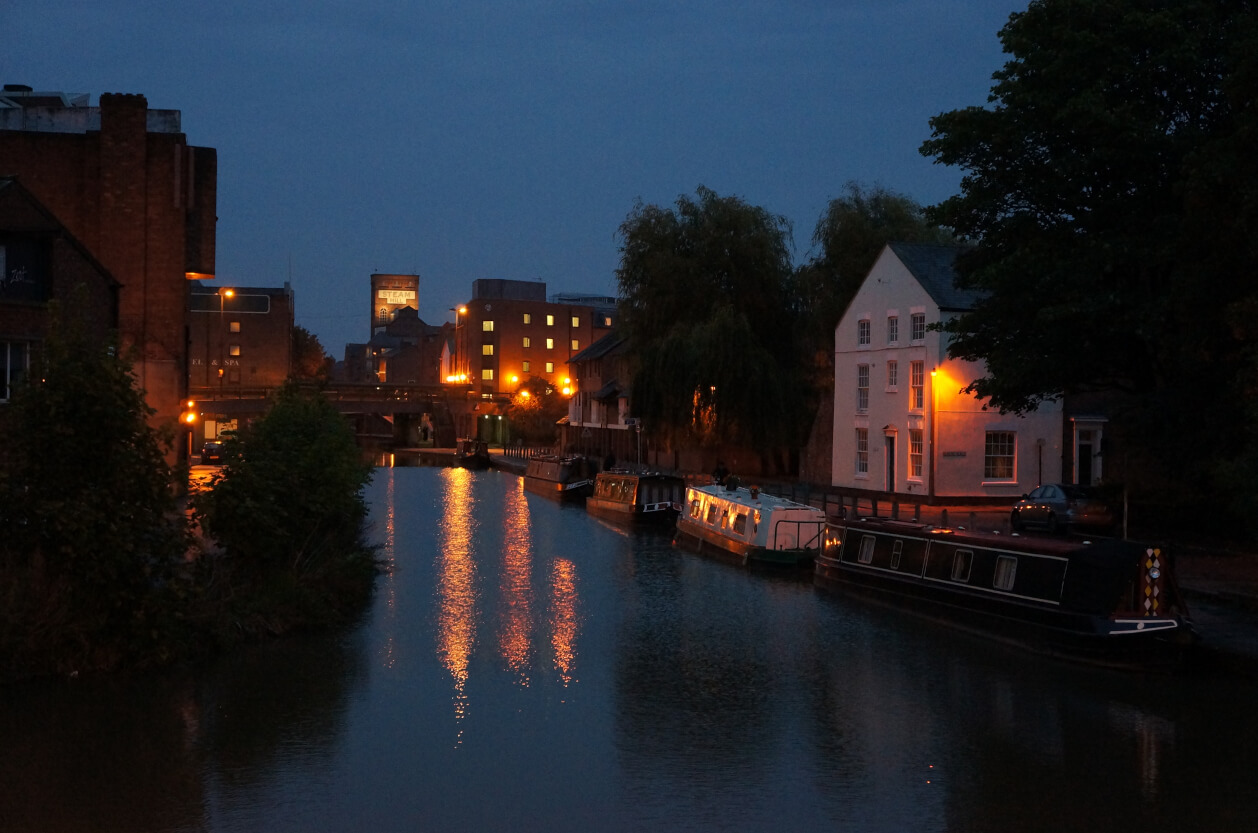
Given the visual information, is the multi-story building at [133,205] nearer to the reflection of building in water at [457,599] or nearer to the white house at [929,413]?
the reflection of building in water at [457,599]

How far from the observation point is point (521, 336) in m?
118

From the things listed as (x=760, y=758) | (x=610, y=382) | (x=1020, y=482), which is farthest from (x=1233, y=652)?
(x=610, y=382)

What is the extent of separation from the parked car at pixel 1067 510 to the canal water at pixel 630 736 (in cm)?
1155

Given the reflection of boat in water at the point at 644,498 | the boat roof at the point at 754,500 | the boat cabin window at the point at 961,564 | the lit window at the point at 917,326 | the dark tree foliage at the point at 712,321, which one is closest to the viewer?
the boat cabin window at the point at 961,564

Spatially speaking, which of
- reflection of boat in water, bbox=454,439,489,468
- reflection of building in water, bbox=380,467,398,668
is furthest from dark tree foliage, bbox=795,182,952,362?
reflection of boat in water, bbox=454,439,489,468

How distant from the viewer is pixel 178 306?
4453 cm

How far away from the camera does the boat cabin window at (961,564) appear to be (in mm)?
21094

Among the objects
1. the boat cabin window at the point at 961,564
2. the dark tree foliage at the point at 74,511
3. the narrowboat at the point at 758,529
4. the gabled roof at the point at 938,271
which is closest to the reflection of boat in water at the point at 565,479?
the gabled roof at the point at 938,271

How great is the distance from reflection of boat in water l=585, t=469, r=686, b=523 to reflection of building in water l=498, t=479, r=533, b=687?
3.28 m

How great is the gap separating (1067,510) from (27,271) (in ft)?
85.2

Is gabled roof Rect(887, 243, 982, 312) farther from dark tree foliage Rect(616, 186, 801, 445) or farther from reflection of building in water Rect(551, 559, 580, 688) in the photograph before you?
reflection of building in water Rect(551, 559, 580, 688)

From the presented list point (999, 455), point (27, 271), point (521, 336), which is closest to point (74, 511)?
point (27, 271)

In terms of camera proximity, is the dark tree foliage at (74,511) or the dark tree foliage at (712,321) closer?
the dark tree foliage at (74,511)

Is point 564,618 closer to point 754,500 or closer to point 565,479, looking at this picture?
point 754,500
